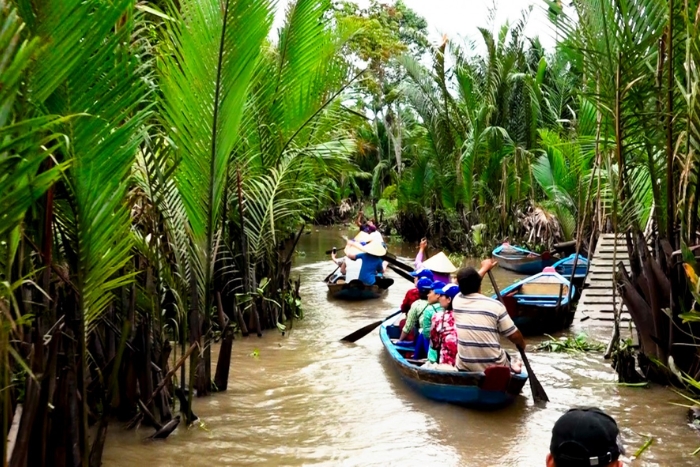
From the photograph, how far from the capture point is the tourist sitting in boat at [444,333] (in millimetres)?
6430

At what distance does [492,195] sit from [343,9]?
32.1 ft

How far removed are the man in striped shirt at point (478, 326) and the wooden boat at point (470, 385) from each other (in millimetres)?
133

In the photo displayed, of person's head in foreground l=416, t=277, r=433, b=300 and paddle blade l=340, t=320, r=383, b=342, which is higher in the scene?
person's head in foreground l=416, t=277, r=433, b=300

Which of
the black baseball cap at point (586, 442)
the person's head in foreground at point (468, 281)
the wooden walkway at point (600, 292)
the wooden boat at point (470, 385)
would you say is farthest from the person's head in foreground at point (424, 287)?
the black baseball cap at point (586, 442)

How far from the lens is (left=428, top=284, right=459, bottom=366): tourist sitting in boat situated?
253 inches

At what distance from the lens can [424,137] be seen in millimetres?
20766

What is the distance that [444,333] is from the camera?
21.4 ft

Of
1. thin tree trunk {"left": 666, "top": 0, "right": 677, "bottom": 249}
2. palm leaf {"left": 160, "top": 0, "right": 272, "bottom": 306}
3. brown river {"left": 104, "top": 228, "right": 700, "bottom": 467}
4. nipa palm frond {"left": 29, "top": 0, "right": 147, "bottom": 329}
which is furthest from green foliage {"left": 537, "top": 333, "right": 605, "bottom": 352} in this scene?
nipa palm frond {"left": 29, "top": 0, "right": 147, "bottom": 329}

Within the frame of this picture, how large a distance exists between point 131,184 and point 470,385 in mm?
3354

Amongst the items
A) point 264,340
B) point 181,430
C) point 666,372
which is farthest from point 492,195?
point 181,430

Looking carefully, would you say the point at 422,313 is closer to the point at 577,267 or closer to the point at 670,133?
the point at 670,133

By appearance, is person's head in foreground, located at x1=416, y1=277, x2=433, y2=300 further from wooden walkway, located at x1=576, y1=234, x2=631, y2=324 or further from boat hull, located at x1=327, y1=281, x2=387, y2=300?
boat hull, located at x1=327, y1=281, x2=387, y2=300

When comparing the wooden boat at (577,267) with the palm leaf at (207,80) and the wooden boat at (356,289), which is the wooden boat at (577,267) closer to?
the wooden boat at (356,289)

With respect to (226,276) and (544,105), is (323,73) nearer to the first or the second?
(226,276)
